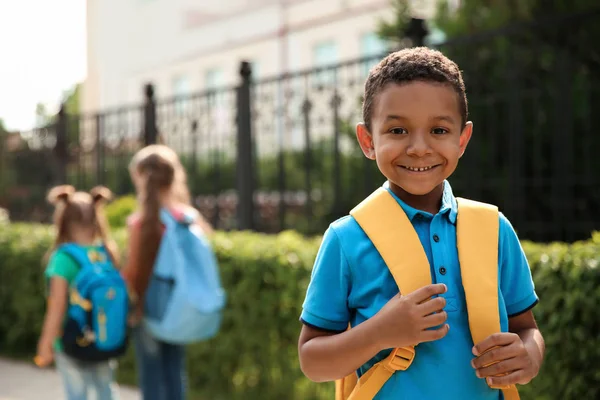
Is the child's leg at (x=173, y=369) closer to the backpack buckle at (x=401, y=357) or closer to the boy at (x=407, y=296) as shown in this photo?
the boy at (x=407, y=296)

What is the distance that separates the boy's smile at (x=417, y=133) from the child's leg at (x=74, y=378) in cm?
309

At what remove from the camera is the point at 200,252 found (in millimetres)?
4555

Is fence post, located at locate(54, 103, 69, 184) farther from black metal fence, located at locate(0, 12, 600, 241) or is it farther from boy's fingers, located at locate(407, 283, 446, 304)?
boy's fingers, located at locate(407, 283, 446, 304)

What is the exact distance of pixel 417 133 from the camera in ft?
5.62

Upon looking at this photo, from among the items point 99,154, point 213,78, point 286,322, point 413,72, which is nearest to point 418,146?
point 413,72

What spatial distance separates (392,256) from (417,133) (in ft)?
0.92

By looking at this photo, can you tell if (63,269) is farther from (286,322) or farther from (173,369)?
(286,322)

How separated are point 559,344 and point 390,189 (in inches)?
82.8

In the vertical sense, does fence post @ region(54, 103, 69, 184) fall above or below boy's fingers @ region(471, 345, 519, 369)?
above

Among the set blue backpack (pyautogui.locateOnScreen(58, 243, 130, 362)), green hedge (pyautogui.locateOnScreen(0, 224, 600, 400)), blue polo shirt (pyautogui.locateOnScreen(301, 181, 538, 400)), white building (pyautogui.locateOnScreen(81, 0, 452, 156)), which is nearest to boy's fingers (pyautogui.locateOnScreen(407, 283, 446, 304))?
blue polo shirt (pyautogui.locateOnScreen(301, 181, 538, 400))

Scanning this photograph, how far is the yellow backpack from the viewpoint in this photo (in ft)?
5.46

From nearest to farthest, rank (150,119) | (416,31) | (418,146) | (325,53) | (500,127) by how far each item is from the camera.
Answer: (418,146) → (416,31) → (500,127) → (150,119) → (325,53)

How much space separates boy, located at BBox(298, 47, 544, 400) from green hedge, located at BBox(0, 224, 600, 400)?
1853 mm

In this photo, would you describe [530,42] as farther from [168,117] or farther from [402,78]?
[402,78]
